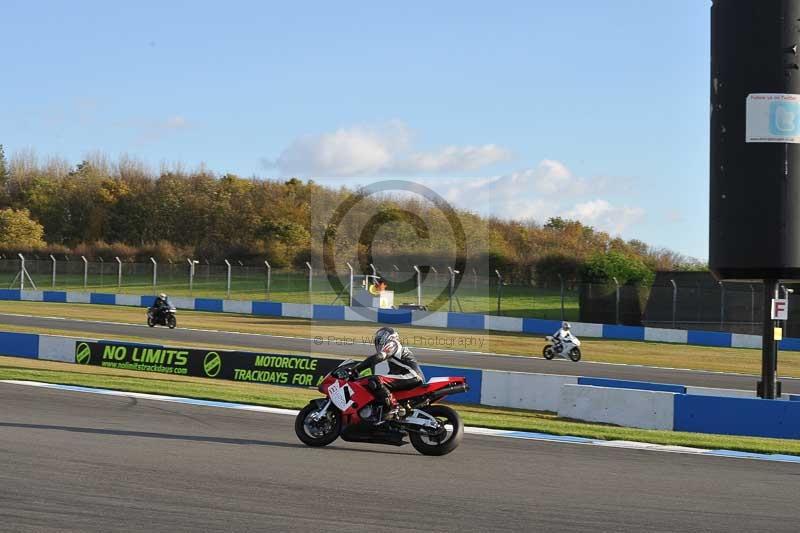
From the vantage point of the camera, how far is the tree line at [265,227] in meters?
47.2

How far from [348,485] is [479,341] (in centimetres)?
2721

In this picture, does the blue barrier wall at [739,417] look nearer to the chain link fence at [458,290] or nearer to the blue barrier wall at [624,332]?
the blue barrier wall at [624,332]

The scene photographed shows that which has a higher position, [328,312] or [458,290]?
[458,290]

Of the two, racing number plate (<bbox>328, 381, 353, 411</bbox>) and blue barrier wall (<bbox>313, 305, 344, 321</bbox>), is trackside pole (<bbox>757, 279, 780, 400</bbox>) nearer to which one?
racing number plate (<bbox>328, 381, 353, 411</bbox>)

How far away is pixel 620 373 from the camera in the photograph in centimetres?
2677

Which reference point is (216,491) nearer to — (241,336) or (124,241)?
(241,336)

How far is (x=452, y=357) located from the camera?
2923 cm

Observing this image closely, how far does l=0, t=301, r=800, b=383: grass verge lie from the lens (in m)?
31.3

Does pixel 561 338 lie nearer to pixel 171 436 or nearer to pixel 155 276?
pixel 171 436

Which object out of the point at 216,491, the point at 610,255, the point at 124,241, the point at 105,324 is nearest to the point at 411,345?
the point at 105,324

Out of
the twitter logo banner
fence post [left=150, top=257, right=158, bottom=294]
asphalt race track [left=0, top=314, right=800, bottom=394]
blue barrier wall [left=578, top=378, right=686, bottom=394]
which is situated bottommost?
asphalt race track [left=0, top=314, right=800, bottom=394]

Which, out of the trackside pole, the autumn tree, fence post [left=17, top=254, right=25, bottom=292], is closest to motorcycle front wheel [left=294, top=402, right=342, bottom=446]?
the trackside pole

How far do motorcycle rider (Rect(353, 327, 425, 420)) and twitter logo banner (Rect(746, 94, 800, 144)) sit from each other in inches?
302

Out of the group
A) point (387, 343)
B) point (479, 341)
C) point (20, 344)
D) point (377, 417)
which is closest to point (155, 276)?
point (479, 341)
